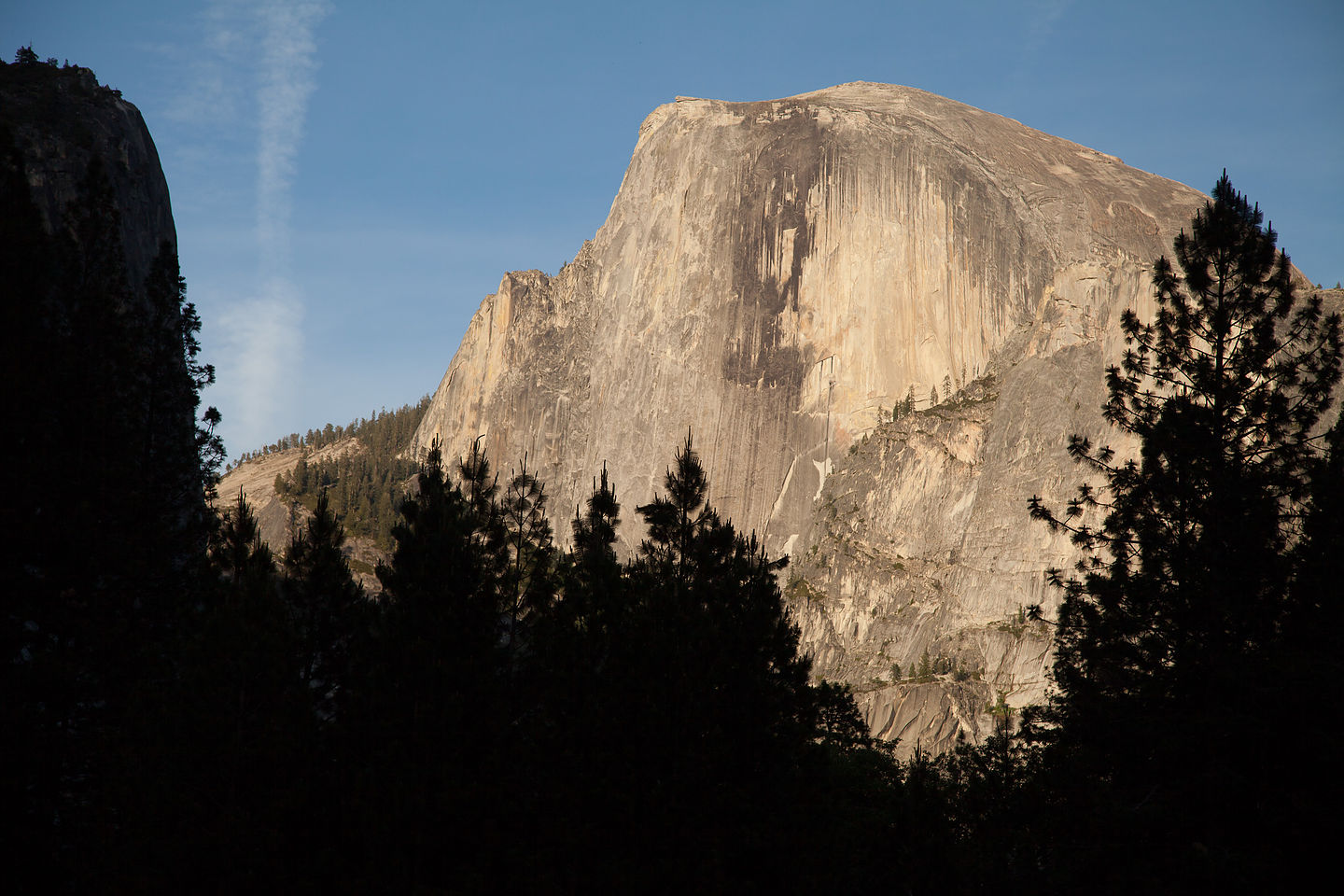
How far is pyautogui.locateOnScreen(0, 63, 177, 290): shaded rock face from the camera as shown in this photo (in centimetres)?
4622

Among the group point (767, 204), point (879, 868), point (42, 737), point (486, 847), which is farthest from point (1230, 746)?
point (767, 204)

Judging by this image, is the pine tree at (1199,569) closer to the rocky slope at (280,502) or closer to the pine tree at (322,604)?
the pine tree at (322,604)

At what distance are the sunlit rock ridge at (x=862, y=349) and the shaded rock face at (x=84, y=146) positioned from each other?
60.6 metres

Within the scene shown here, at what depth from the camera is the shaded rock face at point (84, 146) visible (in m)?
46.2

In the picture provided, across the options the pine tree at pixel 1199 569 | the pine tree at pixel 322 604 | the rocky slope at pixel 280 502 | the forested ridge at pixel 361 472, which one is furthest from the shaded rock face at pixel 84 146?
the forested ridge at pixel 361 472

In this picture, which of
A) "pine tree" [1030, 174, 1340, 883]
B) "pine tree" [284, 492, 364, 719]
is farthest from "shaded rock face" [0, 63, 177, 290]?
"pine tree" [1030, 174, 1340, 883]

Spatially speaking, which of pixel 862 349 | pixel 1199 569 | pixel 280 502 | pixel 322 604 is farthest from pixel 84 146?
pixel 280 502

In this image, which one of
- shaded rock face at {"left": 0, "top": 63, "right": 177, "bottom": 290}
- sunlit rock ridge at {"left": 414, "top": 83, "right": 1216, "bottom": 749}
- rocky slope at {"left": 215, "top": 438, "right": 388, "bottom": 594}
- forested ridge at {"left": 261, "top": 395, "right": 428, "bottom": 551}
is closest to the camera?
shaded rock face at {"left": 0, "top": 63, "right": 177, "bottom": 290}

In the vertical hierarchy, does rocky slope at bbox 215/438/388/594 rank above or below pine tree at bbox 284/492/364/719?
above

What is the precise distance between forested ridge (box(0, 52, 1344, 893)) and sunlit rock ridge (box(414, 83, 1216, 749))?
204 feet

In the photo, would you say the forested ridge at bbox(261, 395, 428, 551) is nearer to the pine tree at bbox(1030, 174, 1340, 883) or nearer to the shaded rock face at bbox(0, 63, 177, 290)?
the shaded rock face at bbox(0, 63, 177, 290)

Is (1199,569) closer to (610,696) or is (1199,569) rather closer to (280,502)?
(610,696)

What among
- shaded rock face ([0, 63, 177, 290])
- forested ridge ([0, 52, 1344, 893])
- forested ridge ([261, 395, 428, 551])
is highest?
forested ridge ([261, 395, 428, 551])

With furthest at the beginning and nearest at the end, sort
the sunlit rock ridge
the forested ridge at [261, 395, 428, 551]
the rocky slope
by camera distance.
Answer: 1. the forested ridge at [261, 395, 428, 551]
2. the rocky slope
3. the sunlit rock ridge
